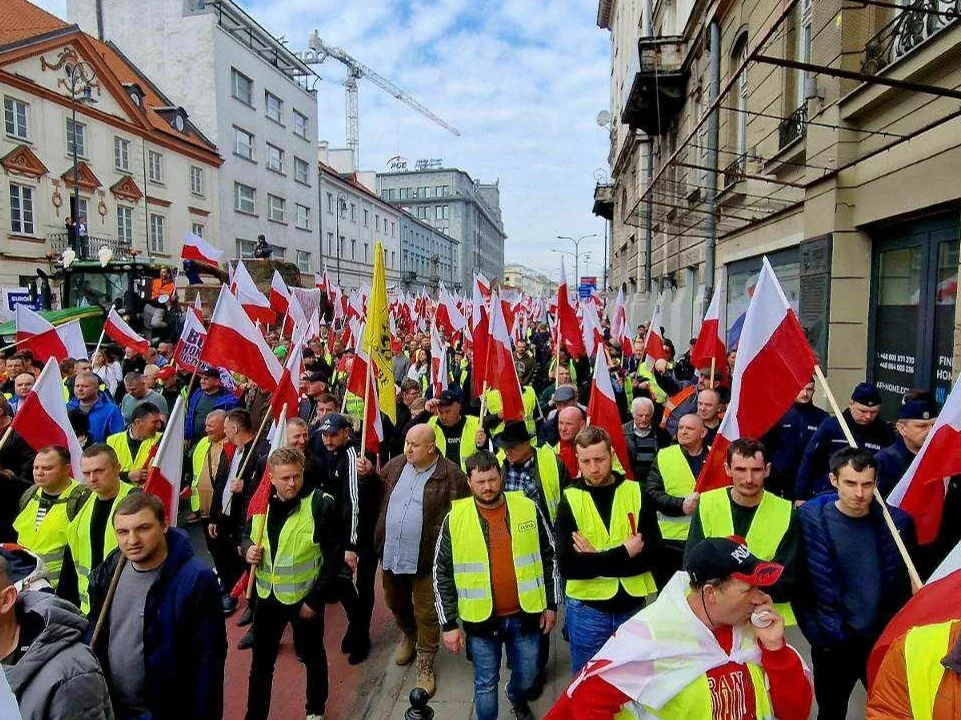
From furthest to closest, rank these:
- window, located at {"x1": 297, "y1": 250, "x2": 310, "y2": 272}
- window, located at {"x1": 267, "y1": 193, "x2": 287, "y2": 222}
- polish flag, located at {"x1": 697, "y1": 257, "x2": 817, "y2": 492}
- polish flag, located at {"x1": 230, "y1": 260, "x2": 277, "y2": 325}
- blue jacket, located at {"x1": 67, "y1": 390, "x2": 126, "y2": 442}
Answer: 1. window, located at {"x1": 297, "y1": 250, "x2": 310, "y2": 272}
2. window, located at {"x1": 267, "y1": 193, "x2": 287, "y2": 222}
3. polish flag, located at {"x1": 230, "y1": 260, "x2": 277, "y2": 325}
4. blue jacket, located at {"x1": 67, "y1": 390, "x2": 126, "y2": 442}
5. polish flag, located at {"x1": 697, "y1": 257, "x2": 817, "y2": 492}

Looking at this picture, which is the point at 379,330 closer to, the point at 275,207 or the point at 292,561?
the point at 292,561

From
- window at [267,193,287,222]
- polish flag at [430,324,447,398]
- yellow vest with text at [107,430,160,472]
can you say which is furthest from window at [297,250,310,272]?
yellow vest with text at [107,430,160,472]

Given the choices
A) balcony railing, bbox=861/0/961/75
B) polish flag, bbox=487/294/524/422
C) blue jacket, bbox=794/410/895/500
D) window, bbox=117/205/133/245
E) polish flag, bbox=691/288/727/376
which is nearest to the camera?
blue jacket, bbox=794/410/895/500

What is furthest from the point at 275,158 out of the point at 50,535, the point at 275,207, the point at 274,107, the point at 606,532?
the point at 606,532

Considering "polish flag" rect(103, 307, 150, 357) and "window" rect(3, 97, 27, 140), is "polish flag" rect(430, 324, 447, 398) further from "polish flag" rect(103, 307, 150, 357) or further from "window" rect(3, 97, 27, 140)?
"window" rect(3, 97, 27, 140)

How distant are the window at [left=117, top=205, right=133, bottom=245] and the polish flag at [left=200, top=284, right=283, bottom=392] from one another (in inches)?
1058

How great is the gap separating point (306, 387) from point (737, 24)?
9534 mm

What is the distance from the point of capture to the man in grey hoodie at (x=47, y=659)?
2.03 m

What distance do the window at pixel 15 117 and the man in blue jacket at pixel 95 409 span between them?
→ 75.0 feet

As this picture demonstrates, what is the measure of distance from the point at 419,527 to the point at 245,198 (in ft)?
123

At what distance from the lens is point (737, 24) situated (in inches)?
450

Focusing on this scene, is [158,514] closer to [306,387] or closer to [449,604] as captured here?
[449,604]

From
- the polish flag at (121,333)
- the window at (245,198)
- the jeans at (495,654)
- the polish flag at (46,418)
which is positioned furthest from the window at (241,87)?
the jeans at (495,654)

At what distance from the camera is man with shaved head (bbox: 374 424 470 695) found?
4.24 m
